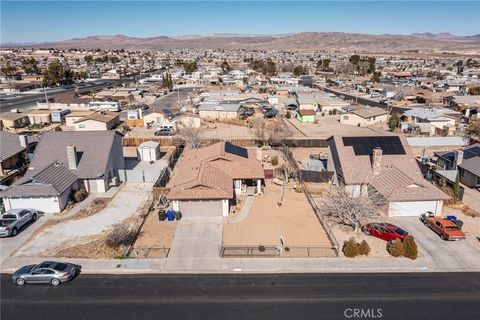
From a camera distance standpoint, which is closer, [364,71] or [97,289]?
[97,289]

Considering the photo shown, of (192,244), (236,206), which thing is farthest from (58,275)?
(236,206)

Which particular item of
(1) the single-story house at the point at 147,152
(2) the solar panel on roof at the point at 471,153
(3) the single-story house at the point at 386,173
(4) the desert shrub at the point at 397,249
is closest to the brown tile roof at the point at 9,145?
(1) the single-story house at the point at 147,152

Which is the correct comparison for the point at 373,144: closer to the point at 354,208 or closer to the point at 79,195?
the point at 354,208

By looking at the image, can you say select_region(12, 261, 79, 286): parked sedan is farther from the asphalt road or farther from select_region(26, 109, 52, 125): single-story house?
select_region(26, 109, 52, 125): single-story house

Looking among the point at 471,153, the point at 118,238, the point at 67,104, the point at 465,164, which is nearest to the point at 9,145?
the point at 118,238

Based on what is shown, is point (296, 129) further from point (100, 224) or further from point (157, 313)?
point (157, 313)

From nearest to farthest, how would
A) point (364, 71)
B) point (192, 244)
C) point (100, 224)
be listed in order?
point (192, 244) < point (100, 224) < point (364, 71)
